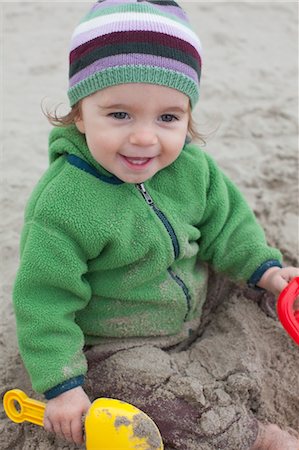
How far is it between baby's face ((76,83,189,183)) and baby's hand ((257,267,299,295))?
0.44 metres

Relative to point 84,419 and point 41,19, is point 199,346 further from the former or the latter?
point 41,19

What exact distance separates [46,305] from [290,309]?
0.57 m

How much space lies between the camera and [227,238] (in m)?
1.76

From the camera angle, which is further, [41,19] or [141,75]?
[41,19]

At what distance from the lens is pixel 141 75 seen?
1354 mm

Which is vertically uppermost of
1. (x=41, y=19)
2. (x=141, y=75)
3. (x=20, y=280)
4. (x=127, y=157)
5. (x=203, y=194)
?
(x=141, y=75)

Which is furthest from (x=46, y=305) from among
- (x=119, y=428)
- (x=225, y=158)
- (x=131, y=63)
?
(x=225, y=158)

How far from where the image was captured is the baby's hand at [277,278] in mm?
1701

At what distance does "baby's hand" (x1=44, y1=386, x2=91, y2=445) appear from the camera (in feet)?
4.60

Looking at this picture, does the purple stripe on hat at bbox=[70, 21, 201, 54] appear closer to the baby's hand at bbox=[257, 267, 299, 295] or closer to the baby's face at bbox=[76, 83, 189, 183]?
the baby's face at bbox=[76, 83, 189, 183]

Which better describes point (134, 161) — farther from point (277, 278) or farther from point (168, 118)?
point (277, 278)

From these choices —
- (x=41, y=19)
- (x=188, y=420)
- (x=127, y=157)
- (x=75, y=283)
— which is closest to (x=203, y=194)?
(x=127, y=157)

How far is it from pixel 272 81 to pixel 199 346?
5.53 feet

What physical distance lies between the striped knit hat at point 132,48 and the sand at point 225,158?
626 mm
